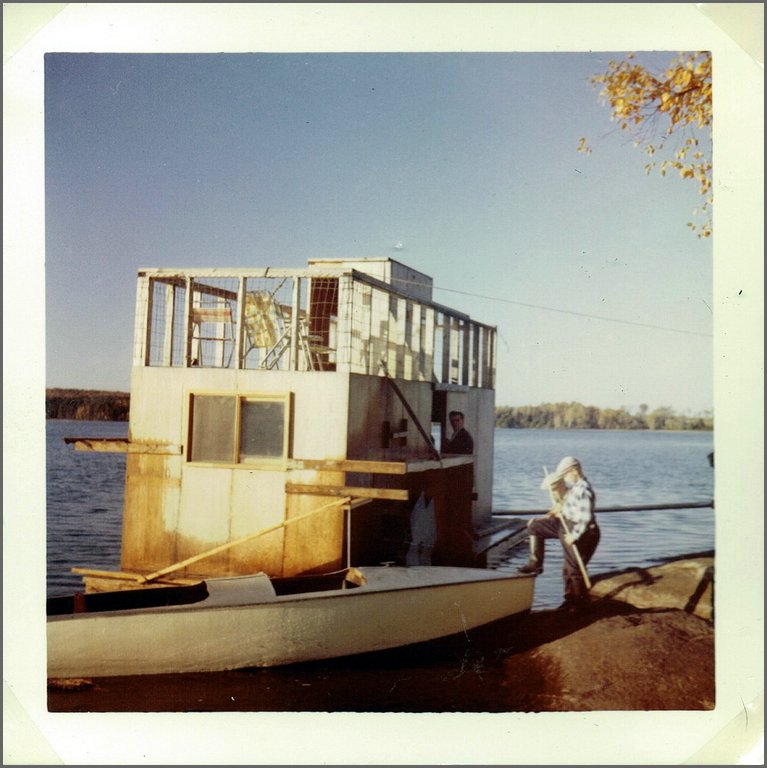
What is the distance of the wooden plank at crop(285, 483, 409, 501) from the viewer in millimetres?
5559

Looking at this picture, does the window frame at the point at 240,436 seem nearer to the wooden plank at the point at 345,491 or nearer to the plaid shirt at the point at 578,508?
the wooden plank at the point at 345,491

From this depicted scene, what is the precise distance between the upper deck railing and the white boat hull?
5.70 ft

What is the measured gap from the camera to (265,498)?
5.82 meters

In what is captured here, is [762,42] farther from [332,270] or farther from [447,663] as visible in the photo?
[447,663]

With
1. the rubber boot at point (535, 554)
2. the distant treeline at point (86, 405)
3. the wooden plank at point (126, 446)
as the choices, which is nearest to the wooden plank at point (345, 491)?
the wooden plank at point (126, 446)

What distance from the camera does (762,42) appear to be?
16.0ft

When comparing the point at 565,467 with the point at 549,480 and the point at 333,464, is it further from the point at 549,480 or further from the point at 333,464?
the point at 333,464

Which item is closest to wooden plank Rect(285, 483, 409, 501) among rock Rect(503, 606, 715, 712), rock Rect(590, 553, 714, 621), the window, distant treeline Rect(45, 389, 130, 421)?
the window

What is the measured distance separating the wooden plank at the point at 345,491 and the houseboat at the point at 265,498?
16 mm

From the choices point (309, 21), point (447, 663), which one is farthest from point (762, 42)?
point (447, 663)

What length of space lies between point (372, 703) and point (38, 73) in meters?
4.87

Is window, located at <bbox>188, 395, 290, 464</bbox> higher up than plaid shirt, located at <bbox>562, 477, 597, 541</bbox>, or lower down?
higher up

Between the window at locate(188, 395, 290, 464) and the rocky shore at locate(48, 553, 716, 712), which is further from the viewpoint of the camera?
the window at locate(188, 395, 290, 464)

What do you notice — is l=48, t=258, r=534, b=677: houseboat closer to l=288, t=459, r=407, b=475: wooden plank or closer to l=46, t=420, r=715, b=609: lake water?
l=288, t=459, r=407, b=475: wooden plank
